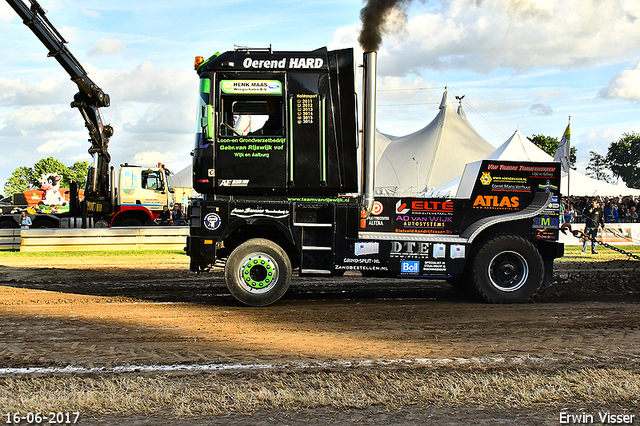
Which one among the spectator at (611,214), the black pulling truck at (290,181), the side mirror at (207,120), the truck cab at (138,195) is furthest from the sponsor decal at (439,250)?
the spectator at (611,214)

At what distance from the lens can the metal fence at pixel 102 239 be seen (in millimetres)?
16516

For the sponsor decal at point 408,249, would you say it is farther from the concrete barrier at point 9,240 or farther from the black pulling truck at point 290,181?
the concrete barrier at point 9,240

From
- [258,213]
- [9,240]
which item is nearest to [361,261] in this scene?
[258,213]

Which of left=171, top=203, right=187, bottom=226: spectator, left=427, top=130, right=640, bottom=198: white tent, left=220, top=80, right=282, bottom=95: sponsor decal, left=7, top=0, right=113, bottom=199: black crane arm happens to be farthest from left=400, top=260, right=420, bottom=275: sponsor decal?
left=171, top=203, right=187, bottom=226: spectator

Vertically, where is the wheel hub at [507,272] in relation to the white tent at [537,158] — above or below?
below

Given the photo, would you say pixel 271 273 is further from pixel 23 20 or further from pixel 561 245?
pixel 23 20

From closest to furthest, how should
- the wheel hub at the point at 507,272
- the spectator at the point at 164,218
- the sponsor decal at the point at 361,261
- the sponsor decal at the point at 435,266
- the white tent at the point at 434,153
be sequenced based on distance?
the sponsor decal at the point at 361,261
the sponsor decal at the point at 435,266
the wheel hub at the point at 507,272
the spectator at the point at 164,218
the white tent at the point at 434,153

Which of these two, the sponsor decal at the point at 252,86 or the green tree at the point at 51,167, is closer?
the sponsor decal at the point at 252,86

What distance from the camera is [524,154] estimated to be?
87.5 ft

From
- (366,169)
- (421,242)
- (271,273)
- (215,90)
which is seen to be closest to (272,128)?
(215,90)

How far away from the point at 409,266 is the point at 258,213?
2253 millimetres

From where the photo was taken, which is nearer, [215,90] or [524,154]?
[215,90]

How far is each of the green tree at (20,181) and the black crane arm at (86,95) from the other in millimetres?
51157

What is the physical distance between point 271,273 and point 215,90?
2619 millimetres
